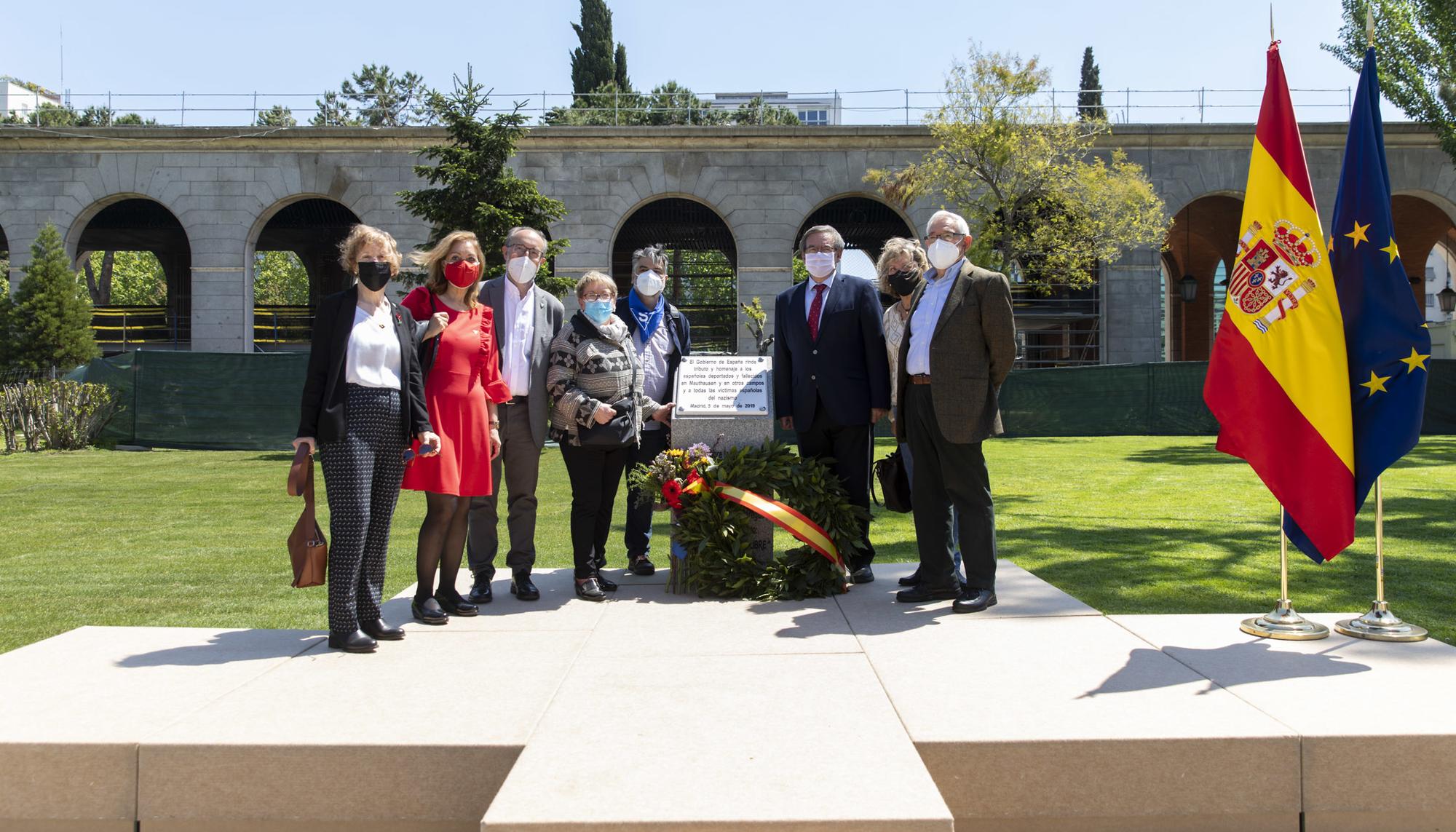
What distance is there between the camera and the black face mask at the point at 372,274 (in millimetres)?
5078

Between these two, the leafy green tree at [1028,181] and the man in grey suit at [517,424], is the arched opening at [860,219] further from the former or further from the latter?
the man in grey suit at [517,424]

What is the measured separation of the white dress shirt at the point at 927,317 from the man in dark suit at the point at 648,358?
1.74m

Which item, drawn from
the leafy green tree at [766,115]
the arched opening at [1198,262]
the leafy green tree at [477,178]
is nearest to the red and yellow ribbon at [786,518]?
the leafy green tree at [477,178]

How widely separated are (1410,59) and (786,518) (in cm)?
2347

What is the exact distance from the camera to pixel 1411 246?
36.0 meters

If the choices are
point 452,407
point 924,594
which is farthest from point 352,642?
point 924,594

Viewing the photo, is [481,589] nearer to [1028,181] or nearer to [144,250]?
[1028,181]

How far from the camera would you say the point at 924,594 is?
6.20 meters

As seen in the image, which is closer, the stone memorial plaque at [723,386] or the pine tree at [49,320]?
the stone memorial plaque at [723,386]

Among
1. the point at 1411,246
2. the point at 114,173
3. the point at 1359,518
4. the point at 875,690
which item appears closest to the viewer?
the point at 875,690

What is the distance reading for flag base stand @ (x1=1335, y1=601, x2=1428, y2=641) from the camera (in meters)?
5.04

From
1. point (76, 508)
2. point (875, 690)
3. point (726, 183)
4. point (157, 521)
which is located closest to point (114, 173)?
point (726, 183)

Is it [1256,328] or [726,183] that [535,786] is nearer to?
[1256,328]

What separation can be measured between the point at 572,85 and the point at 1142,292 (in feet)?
114
